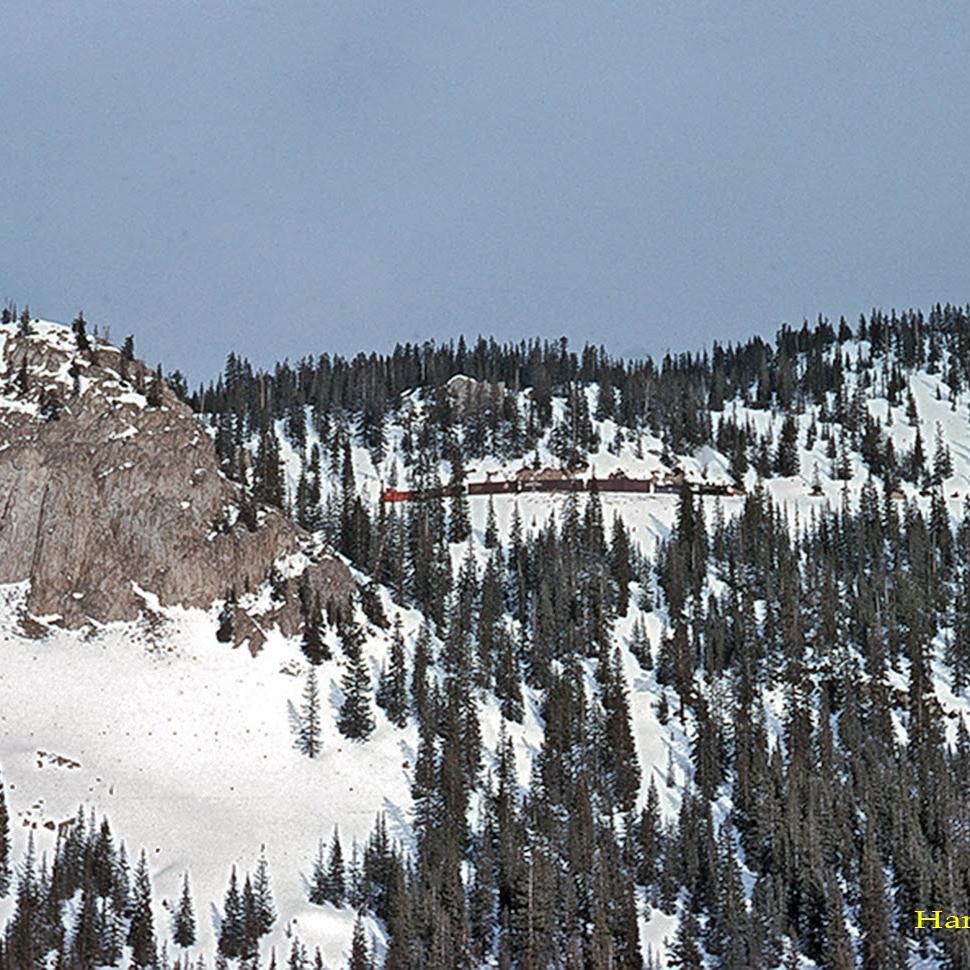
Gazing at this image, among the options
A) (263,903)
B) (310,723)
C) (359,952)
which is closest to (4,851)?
(263,903)

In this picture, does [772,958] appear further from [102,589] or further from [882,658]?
[102,589]

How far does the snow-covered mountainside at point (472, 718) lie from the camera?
113 meters

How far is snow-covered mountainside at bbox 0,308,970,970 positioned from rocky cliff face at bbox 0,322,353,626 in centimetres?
34

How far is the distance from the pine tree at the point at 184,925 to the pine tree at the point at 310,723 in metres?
28.5

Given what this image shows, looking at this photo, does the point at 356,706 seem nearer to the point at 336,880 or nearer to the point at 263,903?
the point at 336,880

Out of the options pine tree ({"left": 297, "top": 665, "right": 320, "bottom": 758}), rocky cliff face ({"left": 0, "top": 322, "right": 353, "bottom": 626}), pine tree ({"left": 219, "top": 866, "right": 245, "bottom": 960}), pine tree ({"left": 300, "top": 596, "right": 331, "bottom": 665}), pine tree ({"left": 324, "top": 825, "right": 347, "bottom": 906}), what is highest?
rocky cliff face ({"left": 0, "top": 322, "right": 353, "bottom": 626})

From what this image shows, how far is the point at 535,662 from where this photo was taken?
15438cm

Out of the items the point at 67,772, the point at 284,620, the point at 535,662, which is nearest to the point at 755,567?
the point at 535,662

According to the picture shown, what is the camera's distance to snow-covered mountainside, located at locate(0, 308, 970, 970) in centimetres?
11275

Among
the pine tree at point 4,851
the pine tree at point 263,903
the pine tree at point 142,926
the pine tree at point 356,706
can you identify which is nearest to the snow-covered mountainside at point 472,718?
the pine tree at point 356,706

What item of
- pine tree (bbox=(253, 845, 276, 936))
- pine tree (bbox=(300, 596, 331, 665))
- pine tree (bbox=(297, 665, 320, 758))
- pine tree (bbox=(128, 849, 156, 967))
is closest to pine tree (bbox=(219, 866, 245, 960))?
pine tree (bbox=(253, 845, 276, 936))

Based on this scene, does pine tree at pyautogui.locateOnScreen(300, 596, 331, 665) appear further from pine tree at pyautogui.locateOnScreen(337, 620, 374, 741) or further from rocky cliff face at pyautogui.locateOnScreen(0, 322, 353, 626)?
rocky cliff face at pyautogui.locateOnScreen(0, 322, 353, 626)

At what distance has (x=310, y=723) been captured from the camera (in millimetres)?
133250

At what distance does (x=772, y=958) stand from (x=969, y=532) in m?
99.6
